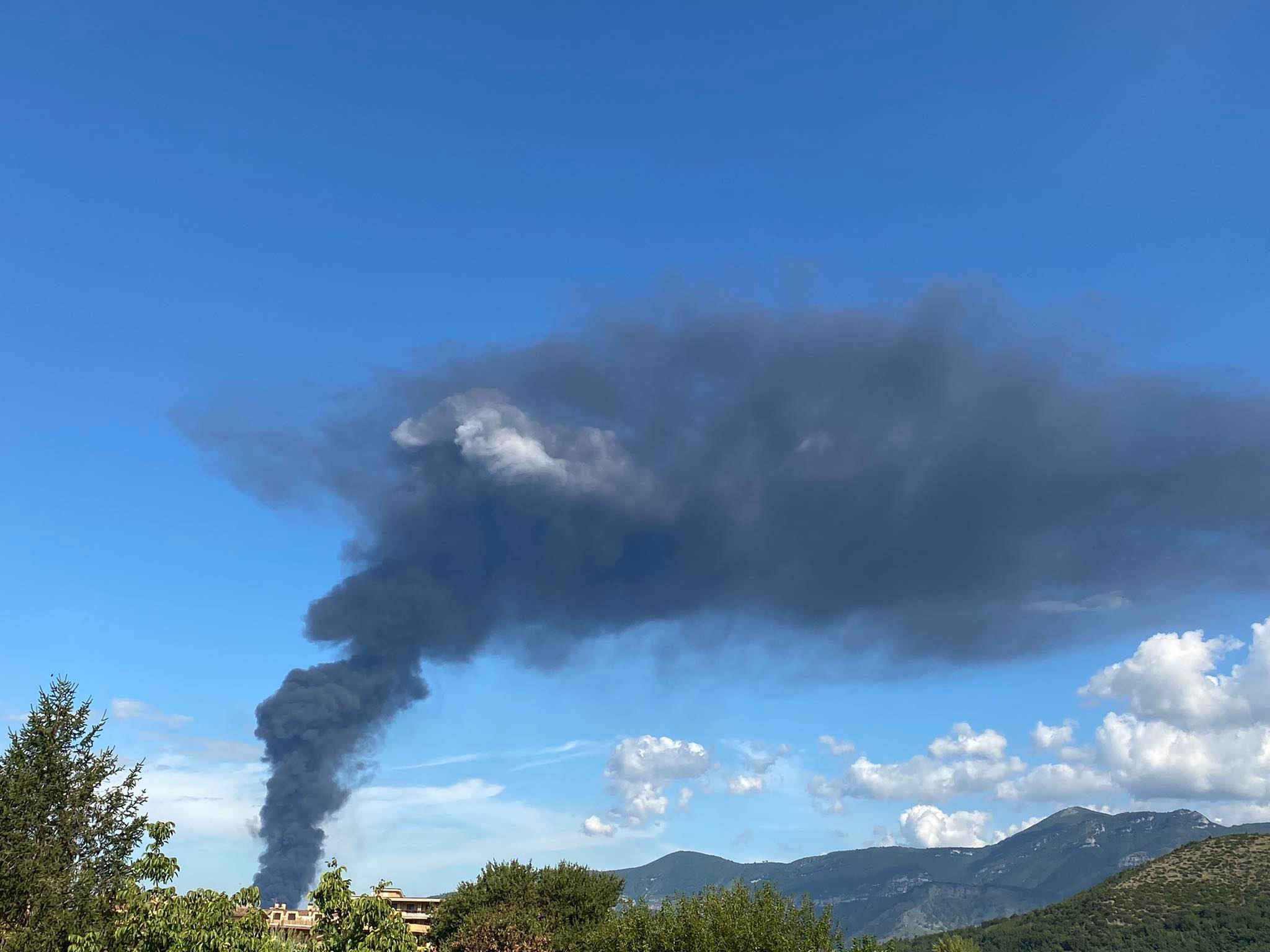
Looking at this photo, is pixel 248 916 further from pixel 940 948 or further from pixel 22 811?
pixel 940 948

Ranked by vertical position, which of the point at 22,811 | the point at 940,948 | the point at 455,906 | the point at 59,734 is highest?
the point at 59,734

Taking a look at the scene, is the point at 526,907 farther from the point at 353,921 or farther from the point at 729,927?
the point at 353,921

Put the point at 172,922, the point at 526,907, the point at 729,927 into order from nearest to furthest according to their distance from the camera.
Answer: the point at 172,922, the point at 729,927, the point at 526,907

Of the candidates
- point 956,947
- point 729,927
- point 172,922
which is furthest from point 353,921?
point 956,947

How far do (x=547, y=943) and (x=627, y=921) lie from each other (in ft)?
62.7

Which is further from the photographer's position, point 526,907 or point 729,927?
point 526,907

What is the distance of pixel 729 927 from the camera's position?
49.9 m

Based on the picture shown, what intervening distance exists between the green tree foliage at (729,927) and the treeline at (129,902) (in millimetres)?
92

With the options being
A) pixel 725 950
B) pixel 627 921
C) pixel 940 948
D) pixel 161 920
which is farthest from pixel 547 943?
pixel 161 920

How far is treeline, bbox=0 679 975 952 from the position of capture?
37281 mm

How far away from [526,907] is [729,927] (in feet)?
146

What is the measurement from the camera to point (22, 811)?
43344 mm

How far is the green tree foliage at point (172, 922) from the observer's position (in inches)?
1422

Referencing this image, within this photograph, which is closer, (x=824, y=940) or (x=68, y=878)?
(x=68, y=878)
